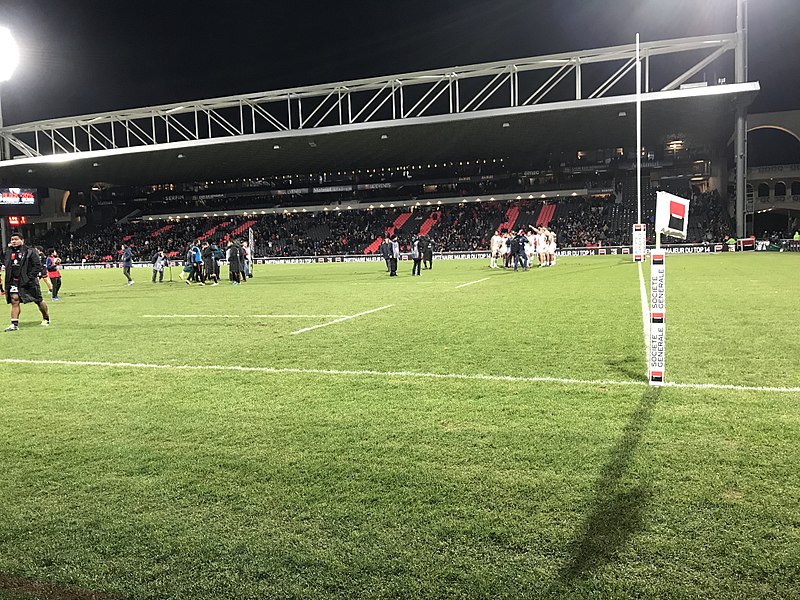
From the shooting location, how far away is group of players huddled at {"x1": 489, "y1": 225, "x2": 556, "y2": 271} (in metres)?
28.4

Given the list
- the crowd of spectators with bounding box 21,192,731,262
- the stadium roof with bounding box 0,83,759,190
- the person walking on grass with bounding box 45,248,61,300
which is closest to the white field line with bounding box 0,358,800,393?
the person walking on grass with bounding box 45,248,61,300

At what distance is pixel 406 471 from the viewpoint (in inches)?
165

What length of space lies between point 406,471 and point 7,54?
51228 mm

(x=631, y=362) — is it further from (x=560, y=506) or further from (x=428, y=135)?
(x=428, y=135)

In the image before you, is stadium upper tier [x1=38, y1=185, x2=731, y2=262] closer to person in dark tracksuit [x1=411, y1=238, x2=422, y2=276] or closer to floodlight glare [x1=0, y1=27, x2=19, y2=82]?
floodlight glare [x1=0, y1=27, x2=19, y2=82]

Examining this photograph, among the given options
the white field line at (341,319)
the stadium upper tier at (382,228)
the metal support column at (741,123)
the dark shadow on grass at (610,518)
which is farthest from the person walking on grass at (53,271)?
the stadium upper tier at (382,228)

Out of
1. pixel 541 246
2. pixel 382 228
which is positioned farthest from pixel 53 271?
pixel 382 228

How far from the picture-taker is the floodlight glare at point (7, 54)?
1641 inches

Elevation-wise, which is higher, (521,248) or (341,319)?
(521,248)

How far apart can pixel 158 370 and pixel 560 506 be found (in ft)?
19.3

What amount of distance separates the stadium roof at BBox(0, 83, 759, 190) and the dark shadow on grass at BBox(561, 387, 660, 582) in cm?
3698

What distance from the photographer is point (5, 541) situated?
11.0 ft

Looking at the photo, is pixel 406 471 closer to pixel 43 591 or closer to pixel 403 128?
pixel 43 591

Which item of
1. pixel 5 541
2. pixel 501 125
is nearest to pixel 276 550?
pixel 5 541
